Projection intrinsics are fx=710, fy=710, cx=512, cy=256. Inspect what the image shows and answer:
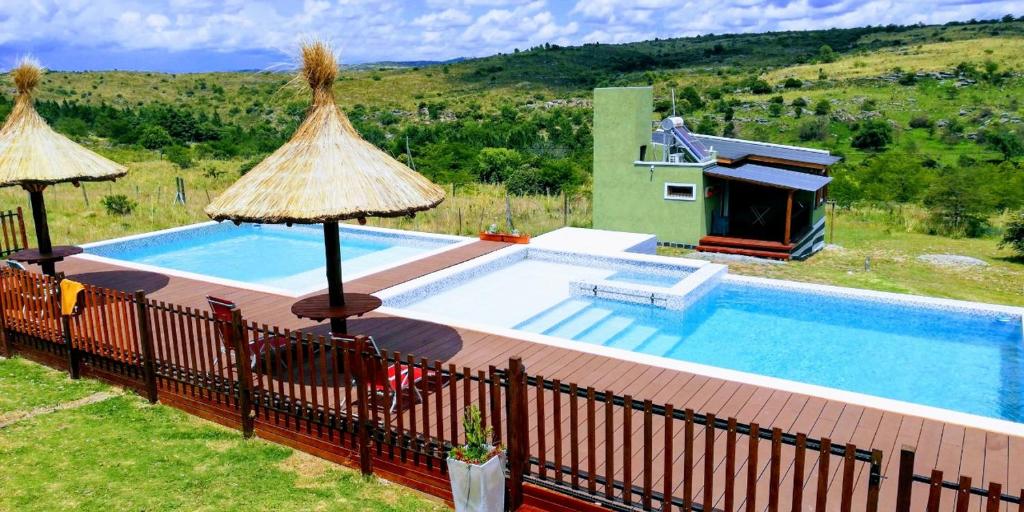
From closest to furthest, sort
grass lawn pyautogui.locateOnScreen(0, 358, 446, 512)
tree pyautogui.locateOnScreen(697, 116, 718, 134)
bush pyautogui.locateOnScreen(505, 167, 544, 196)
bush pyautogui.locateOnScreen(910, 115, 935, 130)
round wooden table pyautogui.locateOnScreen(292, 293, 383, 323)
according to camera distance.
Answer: grass lawn pyautogui.locateOnScreen(0, 358, 446, 512), round wooden table pyautogui.locateOnScreen(292, 293, 383, 323), bush pyautogui.locateOnScreen(505, 167, 544, 196), tree pyautogui.locateOnScreen(697, 116, 718, 134), bush pyautogui.locateOnScreen(910, 115, 935, 130)

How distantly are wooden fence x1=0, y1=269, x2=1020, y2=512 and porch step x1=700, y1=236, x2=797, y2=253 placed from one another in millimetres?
11074

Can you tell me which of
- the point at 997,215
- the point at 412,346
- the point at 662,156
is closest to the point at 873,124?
the point at 997,215

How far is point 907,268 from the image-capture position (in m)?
15.4

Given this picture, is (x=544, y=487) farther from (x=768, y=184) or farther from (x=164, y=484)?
(x=768, y=184)

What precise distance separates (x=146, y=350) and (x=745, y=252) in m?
13.2

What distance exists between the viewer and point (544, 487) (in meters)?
5.29

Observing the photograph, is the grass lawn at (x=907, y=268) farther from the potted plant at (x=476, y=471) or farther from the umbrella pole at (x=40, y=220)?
the umbrella pole at (x=40, y=220)

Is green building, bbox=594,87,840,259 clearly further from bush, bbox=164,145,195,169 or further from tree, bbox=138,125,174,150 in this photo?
tree, bbox=138,125,174,150

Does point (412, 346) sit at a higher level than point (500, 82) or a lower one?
lower

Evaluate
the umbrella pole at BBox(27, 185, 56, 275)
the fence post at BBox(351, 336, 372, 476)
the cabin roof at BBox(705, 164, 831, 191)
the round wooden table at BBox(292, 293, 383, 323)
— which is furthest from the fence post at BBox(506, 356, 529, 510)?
the cabin roof at BBox(705, 164, 831, 191)

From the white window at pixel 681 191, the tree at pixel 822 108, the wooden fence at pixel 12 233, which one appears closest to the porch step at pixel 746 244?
the white window at pixel 681 191

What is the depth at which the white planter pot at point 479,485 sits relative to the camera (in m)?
5.09

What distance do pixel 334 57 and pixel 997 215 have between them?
75.4 ft

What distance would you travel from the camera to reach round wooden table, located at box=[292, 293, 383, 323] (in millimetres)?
7336
